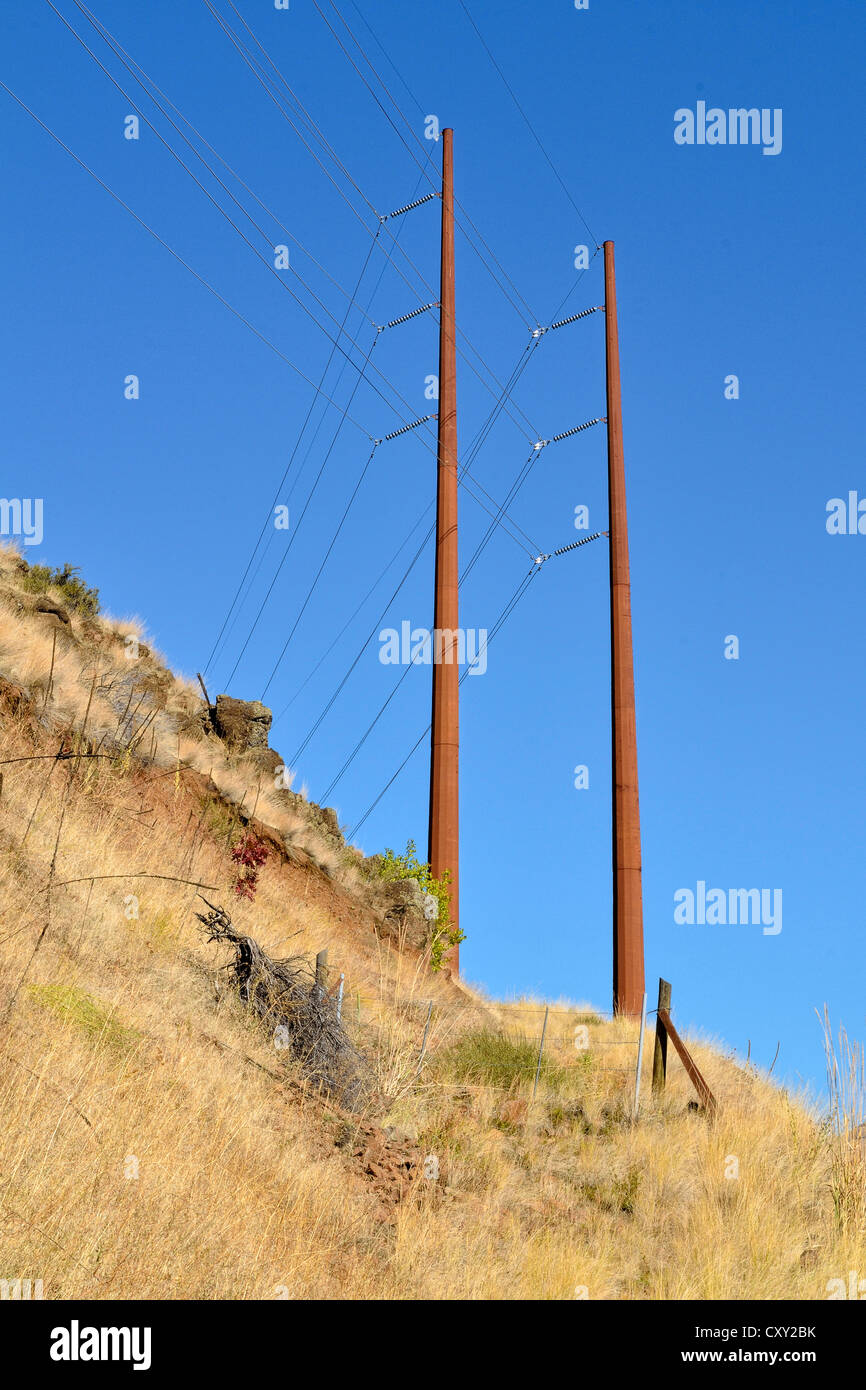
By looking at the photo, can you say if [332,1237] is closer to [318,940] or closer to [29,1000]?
[29,1000]

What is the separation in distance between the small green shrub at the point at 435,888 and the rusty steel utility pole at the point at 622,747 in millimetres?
3638

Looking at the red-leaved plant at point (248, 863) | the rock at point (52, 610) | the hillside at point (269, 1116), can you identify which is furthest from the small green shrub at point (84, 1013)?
the rock at point (52, 610)

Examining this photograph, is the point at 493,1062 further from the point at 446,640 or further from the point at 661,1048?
the point at 446,640

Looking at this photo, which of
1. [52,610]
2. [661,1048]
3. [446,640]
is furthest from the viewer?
[446,640]

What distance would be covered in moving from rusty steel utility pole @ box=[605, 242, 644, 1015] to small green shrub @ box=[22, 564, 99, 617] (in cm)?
1128

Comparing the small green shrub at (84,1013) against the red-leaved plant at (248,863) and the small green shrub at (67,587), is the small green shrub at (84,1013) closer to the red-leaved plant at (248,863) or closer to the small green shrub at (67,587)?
the red-leaved plant at (248,863)

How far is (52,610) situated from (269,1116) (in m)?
13.2

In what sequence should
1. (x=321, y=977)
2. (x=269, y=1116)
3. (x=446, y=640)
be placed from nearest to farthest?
(x=269, y=1116) → (x=321, y=977) → (x=446, y=640)

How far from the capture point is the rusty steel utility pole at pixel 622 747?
22297 millimetres

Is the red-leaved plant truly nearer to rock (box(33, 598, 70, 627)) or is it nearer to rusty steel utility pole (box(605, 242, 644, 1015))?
rock (box(33, 598, 70, 627))

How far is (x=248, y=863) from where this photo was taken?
15.7 m

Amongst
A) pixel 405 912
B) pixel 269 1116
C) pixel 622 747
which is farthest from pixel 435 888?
pixel 269 1116
